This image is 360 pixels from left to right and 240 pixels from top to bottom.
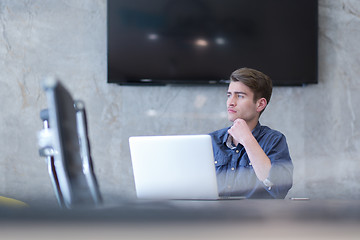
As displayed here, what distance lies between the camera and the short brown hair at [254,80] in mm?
2066

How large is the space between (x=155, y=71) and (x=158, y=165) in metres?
2.18

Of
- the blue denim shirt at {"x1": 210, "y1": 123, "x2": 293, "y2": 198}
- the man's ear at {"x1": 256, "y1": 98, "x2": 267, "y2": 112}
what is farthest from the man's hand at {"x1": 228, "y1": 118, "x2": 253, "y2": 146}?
the man's ear at {"x1": 256, "y1": 98, "x2": 267, "y2": 112}

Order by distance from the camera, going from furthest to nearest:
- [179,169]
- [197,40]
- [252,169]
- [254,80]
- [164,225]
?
[197,40]
[254,80]
[252,169]
[179,169]
[164,225]

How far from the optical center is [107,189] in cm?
340

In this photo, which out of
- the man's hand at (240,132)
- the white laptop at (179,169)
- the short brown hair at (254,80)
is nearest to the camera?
the white laptop at (179,169)

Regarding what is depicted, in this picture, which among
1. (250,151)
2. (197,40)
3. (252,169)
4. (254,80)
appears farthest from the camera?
(197,40)

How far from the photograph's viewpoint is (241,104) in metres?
2.10

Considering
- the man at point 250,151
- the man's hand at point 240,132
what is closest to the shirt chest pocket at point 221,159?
the man at point 250,151

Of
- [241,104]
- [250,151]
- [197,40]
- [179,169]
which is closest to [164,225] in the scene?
[179,169]

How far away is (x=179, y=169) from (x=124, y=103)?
7.45 feet

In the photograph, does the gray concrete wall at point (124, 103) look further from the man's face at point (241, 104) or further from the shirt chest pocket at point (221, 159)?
the shirt chest pocket at point (221, 159)

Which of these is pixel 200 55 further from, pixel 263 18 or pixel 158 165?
pixel 158 165

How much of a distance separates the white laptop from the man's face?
81 centimetres

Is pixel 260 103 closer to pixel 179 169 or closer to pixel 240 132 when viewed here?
pixel 240 132
